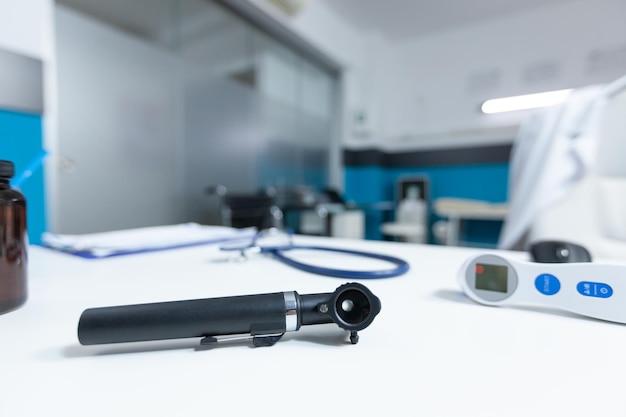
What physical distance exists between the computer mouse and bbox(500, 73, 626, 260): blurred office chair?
301 millimetres

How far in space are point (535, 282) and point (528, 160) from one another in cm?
75

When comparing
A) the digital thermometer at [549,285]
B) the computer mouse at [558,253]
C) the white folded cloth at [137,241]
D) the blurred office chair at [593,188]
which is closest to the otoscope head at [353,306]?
the digital thermometer at [549,285]

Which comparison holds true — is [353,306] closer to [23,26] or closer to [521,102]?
[23,26]

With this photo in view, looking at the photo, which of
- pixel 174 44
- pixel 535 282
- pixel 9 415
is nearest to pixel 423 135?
pixel 174 44

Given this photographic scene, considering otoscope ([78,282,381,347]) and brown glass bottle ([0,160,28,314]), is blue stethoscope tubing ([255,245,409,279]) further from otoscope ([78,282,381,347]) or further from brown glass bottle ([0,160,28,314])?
brown glass bottle ([0,160,28,314])

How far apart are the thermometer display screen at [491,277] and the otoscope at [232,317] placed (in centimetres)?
17

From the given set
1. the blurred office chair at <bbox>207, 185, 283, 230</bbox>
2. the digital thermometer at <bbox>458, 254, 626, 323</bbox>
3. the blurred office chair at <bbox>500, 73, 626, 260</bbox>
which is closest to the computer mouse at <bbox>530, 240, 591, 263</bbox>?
the digital thermometer at <bbox>458, 254, 626, 323</bbox>

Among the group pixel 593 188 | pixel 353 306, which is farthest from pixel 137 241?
pixel 593 188

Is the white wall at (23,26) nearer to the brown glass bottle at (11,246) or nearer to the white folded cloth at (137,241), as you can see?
the white folded cloth at (137,241)

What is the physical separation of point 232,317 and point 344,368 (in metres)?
0.10

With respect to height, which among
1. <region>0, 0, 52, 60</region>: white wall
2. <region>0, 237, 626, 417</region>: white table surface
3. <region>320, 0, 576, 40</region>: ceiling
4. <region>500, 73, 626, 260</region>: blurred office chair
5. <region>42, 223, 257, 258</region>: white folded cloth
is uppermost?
<region>320, 0, 576, 40</region>: ceiling

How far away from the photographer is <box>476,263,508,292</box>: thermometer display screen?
0.36m

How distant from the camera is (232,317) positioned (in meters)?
0.26

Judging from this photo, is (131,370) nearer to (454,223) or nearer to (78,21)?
(78,21)
